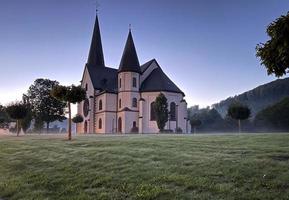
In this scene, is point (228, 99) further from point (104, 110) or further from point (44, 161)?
point (44, 161)

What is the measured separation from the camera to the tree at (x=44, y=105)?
6938 cm

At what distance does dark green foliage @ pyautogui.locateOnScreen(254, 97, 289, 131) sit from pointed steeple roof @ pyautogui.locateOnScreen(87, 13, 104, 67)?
36316 mm

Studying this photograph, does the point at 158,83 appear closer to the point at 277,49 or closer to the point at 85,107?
the point at 85,107

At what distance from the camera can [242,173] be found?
8.71 metres

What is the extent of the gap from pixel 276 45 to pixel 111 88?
52.3 m

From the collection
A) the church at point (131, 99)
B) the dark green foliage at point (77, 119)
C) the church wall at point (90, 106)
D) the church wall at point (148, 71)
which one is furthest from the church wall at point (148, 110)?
the dark green foliage at point (77, 119)

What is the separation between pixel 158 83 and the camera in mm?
57406

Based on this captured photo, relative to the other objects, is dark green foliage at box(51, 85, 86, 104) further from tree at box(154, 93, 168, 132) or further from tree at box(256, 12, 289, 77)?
tree at box(154, 93, 168, 132)

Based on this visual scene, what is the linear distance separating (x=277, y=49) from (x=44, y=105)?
64977mm

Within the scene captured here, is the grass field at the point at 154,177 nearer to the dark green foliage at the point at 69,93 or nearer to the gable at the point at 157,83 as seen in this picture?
the dark green foliage at the point at 69,93

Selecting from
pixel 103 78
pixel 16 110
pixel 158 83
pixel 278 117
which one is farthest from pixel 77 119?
pixel 278 117

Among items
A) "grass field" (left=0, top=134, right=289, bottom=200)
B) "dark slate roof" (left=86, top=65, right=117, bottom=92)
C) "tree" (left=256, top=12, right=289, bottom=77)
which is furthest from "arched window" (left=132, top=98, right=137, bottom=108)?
"tree" (left=256, top=12, right=289, bottom=77)

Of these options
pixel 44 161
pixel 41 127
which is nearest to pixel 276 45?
pixel 44 161

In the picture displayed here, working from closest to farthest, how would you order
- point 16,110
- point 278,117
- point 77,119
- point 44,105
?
point 16,110, point 77,119, point 44,105, point 278,117
